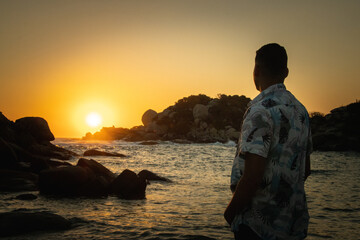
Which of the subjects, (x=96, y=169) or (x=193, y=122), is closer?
(x=96, y=169)

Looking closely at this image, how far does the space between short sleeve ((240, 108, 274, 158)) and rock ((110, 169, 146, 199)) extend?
861 cm

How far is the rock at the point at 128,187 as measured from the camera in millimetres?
10164

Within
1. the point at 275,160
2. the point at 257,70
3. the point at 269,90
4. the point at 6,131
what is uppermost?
the point at 257,70

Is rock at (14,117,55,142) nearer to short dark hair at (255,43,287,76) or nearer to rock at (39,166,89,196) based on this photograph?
rock at (39,166,89,196)

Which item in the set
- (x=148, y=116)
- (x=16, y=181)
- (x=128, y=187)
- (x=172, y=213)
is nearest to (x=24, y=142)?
(x=16, y=181)

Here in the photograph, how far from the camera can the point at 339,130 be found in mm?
46281

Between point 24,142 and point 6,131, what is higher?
point 6,131

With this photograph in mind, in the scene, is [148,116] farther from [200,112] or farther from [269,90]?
[269,90]

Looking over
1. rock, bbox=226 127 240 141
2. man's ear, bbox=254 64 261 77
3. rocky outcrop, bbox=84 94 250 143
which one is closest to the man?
man's ear, bbox=254 64 261 77

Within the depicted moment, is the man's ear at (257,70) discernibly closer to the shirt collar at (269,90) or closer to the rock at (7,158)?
the shirt collar at (269,90)

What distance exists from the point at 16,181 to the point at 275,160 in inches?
445

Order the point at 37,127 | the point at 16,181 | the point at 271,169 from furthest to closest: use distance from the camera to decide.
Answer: the point at 37,127, the point at 16,181, the point at 271,169

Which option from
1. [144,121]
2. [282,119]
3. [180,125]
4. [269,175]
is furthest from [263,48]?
[144,121]

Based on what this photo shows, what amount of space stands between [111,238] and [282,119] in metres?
4.70
